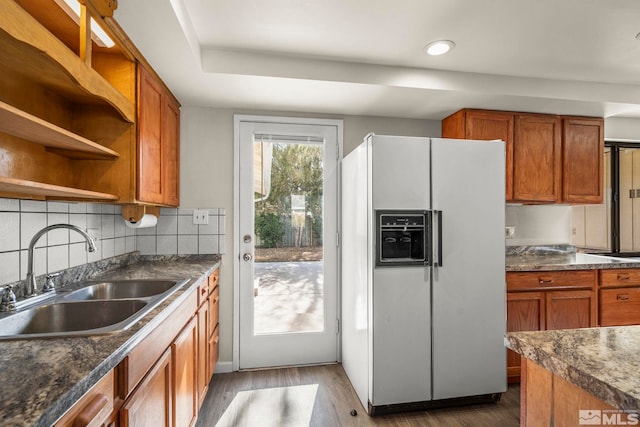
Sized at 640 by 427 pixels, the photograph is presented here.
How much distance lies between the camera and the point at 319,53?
6.75ft

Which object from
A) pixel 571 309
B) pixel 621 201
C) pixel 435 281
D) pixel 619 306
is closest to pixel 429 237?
pixel 435 281

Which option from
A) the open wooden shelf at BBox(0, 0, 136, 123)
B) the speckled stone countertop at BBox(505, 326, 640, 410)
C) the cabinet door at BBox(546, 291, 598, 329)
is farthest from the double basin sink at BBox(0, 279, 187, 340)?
the cabinet door at BBox(546, 291, 598, 329)

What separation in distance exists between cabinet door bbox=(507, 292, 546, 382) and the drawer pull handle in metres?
2.46

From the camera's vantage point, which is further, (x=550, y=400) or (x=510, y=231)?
(x=510, y=231)

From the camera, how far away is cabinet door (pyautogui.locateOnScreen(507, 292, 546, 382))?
2383 millimetres

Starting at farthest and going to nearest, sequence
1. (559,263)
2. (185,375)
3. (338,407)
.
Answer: (559,263) < (338,407) < (185,375)

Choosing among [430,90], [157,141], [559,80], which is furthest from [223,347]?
[559,80]

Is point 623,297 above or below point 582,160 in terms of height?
below

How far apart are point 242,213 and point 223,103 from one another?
880mm

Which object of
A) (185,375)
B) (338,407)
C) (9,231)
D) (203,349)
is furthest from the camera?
(338,407)

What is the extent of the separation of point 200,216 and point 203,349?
104cm

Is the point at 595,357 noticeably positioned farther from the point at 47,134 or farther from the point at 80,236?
the point at 80,236

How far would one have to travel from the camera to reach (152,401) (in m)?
1.19

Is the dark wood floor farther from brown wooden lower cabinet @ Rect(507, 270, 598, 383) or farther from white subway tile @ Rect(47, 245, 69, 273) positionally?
white subway tile @ Rect(47, 245, 69, 273)
